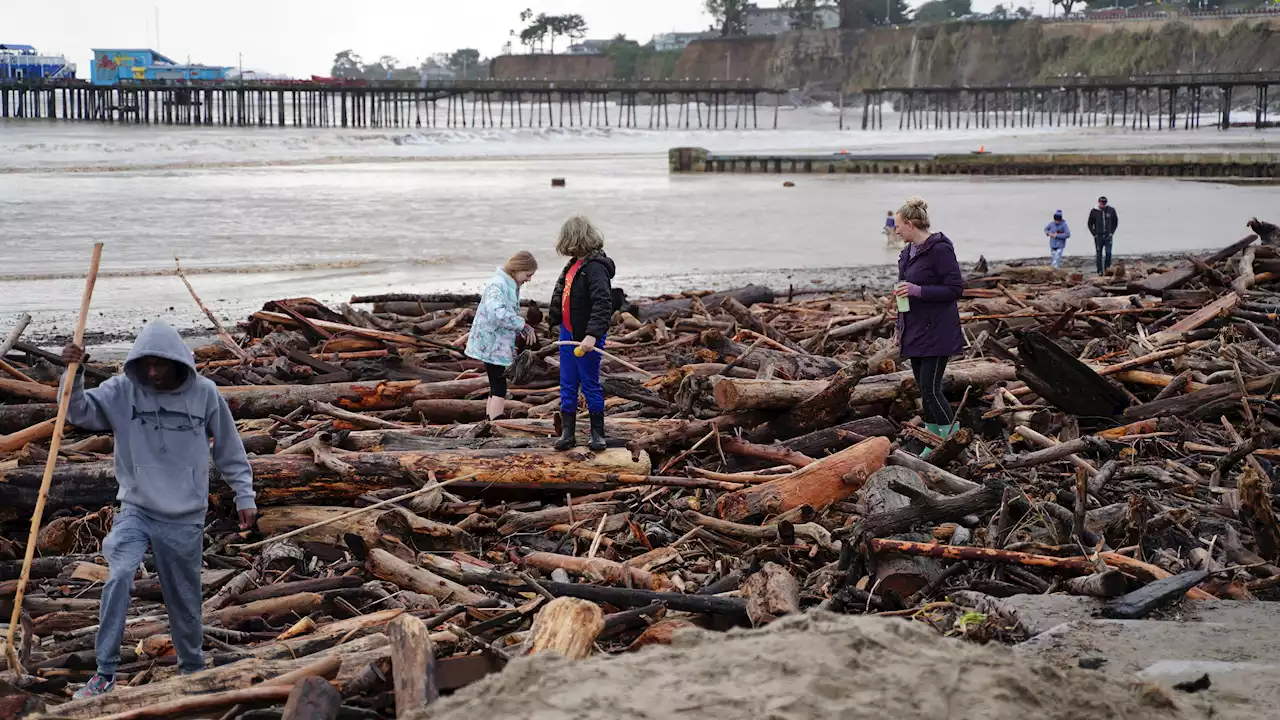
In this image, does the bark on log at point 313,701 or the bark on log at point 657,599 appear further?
the bark on log at point 657,599

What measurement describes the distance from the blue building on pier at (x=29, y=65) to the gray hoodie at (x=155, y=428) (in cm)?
11758

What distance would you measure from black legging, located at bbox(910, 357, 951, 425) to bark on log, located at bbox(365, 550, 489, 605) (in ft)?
10.9

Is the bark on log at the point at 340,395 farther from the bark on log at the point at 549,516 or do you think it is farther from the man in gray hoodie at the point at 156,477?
the man in gray hoodie at the point at 156,477

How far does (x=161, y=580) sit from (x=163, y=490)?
0.36 meters

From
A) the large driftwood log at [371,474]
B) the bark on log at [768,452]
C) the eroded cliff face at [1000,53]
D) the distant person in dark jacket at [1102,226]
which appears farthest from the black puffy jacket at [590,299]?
the eroded cliff face at [1000,53]

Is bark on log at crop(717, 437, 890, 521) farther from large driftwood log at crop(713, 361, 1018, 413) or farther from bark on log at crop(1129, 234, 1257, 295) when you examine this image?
bark on log at crop(1129, 234, 1257, 295)

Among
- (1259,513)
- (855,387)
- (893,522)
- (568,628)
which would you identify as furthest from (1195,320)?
(568,628)

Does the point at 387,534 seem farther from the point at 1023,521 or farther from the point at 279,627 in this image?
the point at 1023,521

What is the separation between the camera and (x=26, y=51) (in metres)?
124

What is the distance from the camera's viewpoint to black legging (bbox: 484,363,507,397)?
29.5 feet

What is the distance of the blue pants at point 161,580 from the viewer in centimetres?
482

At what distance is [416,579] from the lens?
6.13 metres

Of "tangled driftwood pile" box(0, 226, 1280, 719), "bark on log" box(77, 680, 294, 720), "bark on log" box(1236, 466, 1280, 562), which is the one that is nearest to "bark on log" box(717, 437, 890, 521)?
"tangled driftwood pile" box(0, 226, 1280, 719)

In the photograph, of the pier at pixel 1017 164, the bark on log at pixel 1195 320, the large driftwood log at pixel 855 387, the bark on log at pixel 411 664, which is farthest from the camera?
the pier at pixel 1017 164
